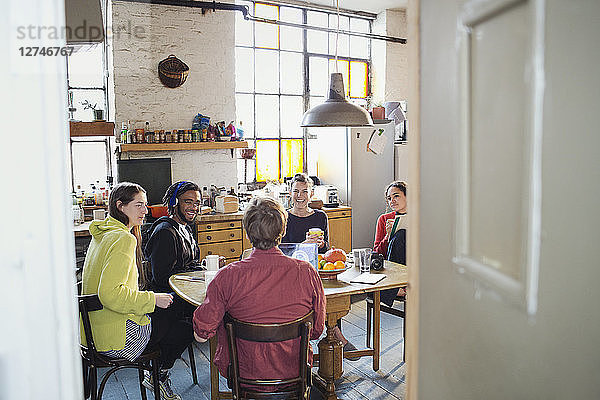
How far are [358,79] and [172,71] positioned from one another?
112 inches

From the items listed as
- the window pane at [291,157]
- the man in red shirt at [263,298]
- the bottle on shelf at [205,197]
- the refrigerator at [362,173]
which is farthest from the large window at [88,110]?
the man in red shirt at [263,298]

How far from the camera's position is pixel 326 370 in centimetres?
343

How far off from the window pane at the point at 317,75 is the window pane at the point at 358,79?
0.41 meters

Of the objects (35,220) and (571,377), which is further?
(35,220)

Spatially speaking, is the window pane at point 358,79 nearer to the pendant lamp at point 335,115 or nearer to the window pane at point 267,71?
the window pane at point 267,71

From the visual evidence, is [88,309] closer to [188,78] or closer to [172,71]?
[172,71]

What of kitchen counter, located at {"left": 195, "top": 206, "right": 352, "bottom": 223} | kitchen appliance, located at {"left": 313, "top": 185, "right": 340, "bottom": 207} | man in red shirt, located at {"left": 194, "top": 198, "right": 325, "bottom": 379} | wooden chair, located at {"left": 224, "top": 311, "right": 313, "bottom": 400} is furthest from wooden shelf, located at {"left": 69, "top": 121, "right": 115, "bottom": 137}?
wooden chair, located at {"left": 224, "top": 311, "right": 313, "bottom": 400}

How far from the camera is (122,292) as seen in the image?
9.04 ft

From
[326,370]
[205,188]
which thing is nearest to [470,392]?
[326,370]

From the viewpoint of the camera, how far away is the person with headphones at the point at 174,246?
3654mm

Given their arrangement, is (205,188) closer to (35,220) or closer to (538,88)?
(35,220)

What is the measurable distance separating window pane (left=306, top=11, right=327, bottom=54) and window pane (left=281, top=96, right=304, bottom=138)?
2.37 ft

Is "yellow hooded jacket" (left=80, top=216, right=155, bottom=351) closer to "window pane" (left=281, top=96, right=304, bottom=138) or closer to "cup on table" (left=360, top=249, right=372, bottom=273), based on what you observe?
"cup on table" (left=360, top=249, right=372, bottom=273)

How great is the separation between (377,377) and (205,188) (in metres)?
3.29
